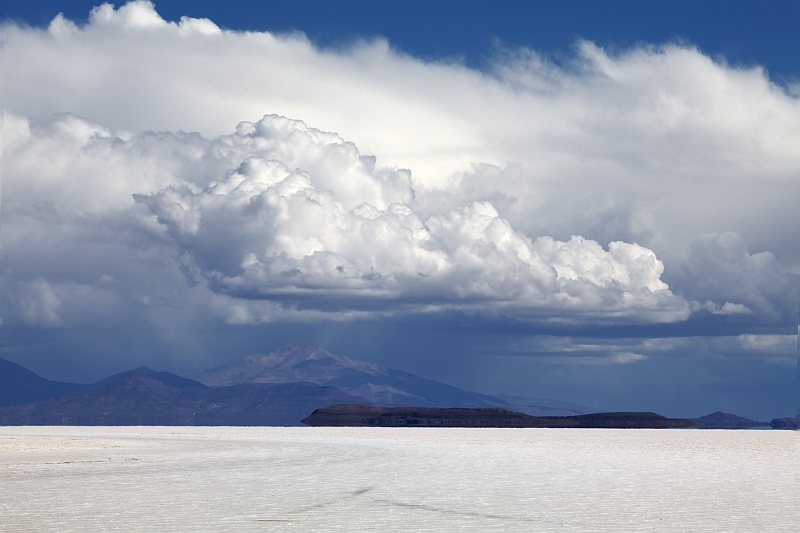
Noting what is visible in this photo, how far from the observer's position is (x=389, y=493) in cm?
3703

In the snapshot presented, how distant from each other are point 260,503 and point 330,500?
2284mm

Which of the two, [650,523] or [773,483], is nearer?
[650,523]

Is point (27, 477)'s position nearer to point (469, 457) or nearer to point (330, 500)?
point (330, 500)

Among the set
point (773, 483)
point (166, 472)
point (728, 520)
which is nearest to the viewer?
point (728, 520)

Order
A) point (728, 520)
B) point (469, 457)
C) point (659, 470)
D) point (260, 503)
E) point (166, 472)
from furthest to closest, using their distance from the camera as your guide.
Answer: point (469, 457)
point (659, 470)
point (166, 472)
point (260, 503)
point (728, 520)

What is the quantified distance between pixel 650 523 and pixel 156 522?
41.3ft

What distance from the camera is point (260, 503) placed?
1302 inches

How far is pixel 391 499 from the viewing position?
114 feet

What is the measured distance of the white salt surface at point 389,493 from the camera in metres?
28.8

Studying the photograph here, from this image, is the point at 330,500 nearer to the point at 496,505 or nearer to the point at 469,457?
the point at 496,505

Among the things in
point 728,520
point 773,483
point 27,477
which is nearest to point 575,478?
point 773,483

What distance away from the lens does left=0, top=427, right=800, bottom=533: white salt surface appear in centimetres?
2881

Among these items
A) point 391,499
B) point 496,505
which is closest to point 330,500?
point 391,499

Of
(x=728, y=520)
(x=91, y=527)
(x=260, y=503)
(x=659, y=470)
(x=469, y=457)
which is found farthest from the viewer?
(x=469, y=457)
